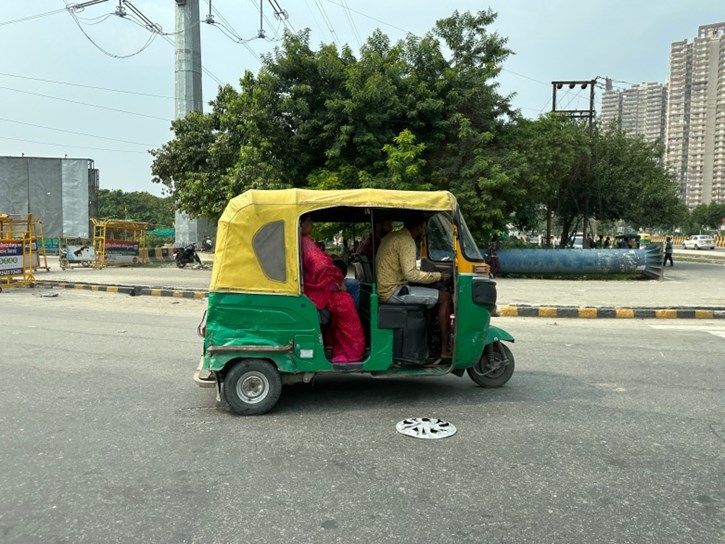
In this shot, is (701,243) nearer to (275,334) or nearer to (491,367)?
(491,367)

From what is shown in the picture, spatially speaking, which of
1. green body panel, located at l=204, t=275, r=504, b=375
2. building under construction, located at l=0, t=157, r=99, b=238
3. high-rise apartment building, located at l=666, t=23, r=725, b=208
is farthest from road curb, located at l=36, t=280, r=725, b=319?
high-rise apartment building, located at l=666, t=23, r=725, b=208

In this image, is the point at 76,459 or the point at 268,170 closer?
the point at 76,459

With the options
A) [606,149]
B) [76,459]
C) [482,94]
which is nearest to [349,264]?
[76,459]

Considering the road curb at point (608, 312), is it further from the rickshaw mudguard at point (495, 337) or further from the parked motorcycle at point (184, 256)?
the parked motorcycle at point (184, 256)

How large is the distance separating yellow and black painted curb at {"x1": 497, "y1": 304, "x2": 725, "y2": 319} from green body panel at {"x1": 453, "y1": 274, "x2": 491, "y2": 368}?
7173 mm

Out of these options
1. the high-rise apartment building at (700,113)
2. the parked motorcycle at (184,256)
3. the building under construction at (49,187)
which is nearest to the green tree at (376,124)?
the parked motorcycle at (184,256)

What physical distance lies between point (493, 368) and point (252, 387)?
8.06 feet

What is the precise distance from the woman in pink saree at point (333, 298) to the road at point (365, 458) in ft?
1.81

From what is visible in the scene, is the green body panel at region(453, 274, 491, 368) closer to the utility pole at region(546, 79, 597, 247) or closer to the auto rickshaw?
the auto rickshaw

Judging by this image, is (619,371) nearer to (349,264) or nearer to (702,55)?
(349,264)

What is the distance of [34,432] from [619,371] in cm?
607

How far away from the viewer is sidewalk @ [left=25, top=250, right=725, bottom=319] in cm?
1232

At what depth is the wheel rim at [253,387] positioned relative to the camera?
4980mm

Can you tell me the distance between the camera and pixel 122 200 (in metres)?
76.3
